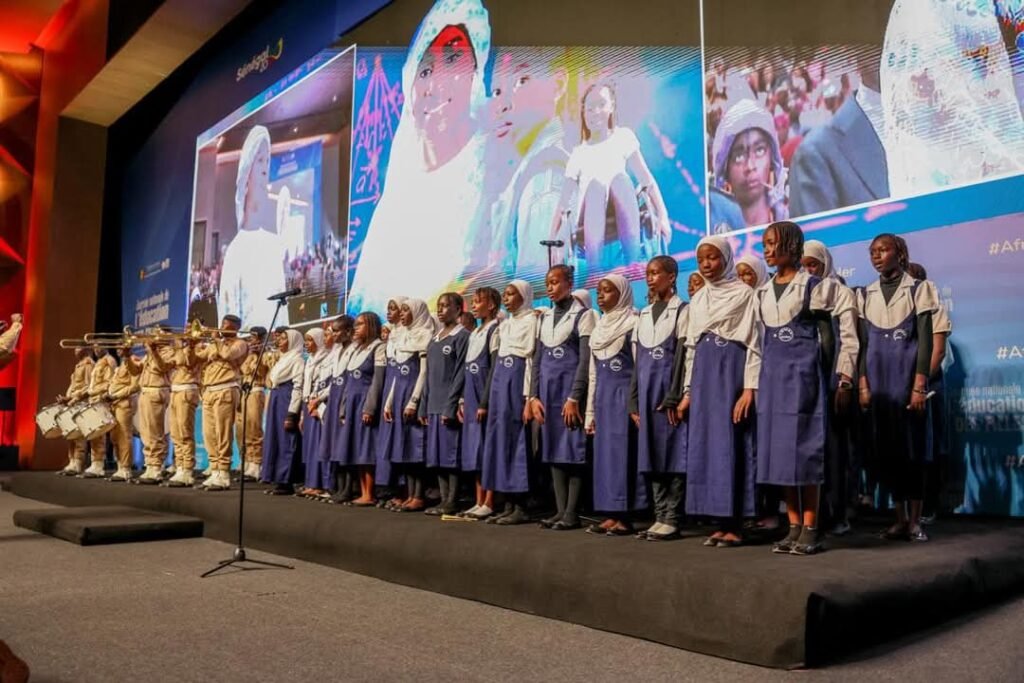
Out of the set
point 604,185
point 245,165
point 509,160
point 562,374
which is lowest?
point 562,374

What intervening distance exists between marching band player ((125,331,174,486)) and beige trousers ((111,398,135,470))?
0.63 m

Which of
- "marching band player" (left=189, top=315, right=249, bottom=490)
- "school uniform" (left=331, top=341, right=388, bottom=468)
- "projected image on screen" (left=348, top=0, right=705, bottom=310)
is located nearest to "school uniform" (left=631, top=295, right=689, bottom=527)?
"projected image on screen" (left=348, top=0, right=705, bottom=310)

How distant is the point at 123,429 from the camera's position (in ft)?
28.7

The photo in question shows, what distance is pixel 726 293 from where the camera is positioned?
3.56 m

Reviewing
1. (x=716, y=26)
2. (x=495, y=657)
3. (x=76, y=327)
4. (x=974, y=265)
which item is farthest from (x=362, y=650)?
(x=76, y=327)

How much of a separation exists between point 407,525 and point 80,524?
2.59m

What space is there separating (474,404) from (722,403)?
5.46 ft

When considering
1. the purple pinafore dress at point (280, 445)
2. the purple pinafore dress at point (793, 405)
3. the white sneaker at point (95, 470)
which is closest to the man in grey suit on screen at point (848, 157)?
the purple pinafore dress at point (793, 405)

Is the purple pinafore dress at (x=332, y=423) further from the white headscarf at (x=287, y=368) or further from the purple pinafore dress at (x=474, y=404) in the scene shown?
the purple pinafore dress at (x=474, y=404)

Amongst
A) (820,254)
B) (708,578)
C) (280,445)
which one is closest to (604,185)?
(820,254)

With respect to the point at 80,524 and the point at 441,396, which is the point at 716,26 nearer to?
the point at 441,396

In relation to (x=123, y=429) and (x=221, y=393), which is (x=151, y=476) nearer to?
(x=123, y=429)

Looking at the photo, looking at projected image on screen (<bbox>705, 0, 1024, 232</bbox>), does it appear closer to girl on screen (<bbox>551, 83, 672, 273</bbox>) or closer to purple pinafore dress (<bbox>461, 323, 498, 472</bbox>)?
girl on screen (<bbox>551, 83, 672, 273</bbox>)

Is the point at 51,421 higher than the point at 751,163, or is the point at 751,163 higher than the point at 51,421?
the point at 751,163
